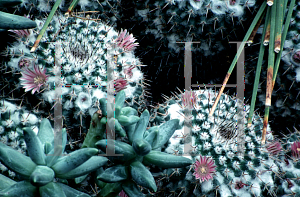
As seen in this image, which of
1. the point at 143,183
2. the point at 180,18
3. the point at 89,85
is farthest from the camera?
the point at 180,18

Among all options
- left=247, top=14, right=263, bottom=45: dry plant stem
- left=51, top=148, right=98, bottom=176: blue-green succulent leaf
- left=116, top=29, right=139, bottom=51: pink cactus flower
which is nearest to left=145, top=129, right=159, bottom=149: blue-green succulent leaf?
left=51, top=148, right=98, bottom=176: blue-green succulent leaf

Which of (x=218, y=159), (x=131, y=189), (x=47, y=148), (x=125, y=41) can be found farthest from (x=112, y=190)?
(x=125, y=41)

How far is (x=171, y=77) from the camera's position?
961 mm

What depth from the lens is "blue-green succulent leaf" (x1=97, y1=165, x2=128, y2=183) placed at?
515mm

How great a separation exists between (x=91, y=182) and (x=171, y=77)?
0.42 metres

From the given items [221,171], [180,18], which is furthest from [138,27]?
[221,171]

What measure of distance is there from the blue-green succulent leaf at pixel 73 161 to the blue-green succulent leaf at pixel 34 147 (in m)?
0.03

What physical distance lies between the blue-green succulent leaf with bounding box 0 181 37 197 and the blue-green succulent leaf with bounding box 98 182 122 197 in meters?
0.14

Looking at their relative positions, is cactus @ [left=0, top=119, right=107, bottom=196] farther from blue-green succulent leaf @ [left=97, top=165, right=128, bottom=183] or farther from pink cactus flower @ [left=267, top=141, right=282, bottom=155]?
pink cactus flower @ [left=267, top=141, right=282, bottom=155]

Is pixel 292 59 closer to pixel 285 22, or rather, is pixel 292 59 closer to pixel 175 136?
pixel 285 22

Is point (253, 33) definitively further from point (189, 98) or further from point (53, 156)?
point (53, 156)

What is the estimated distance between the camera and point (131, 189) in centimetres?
55

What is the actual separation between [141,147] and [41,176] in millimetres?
165

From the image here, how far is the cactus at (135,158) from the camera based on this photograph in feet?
1.69
